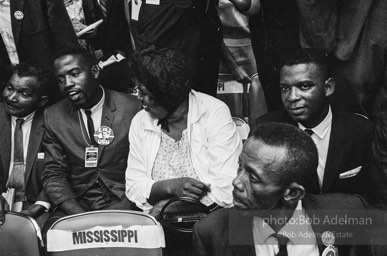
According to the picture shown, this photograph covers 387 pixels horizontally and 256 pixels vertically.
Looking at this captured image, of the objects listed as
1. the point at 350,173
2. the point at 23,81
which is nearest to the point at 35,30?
the point at 23,81

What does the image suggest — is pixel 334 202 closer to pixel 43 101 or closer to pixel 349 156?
pixel 349 156

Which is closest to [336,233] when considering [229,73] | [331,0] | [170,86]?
[170,86]

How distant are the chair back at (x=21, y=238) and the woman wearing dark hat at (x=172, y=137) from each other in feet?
2.17

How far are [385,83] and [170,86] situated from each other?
1.31 metres

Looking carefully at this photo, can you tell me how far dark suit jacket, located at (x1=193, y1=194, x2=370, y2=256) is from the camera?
2922mm

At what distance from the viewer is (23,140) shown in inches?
178

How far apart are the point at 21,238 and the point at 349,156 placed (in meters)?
1.80

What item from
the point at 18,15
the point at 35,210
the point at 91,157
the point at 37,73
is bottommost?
the point at 35,210

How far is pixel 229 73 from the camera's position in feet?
18.2

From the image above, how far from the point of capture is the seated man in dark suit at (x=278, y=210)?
2.90 meters

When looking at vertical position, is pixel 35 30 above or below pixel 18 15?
below

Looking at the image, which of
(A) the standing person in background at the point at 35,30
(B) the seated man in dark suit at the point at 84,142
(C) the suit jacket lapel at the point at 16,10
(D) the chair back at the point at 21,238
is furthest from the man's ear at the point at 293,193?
(C) the suit jacket lapel at the point at 16,10

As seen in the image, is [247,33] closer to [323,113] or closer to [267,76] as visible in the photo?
[267,76]

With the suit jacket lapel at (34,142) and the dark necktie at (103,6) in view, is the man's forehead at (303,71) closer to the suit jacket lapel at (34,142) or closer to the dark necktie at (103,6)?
the suit jacket lapel at (34,142)
